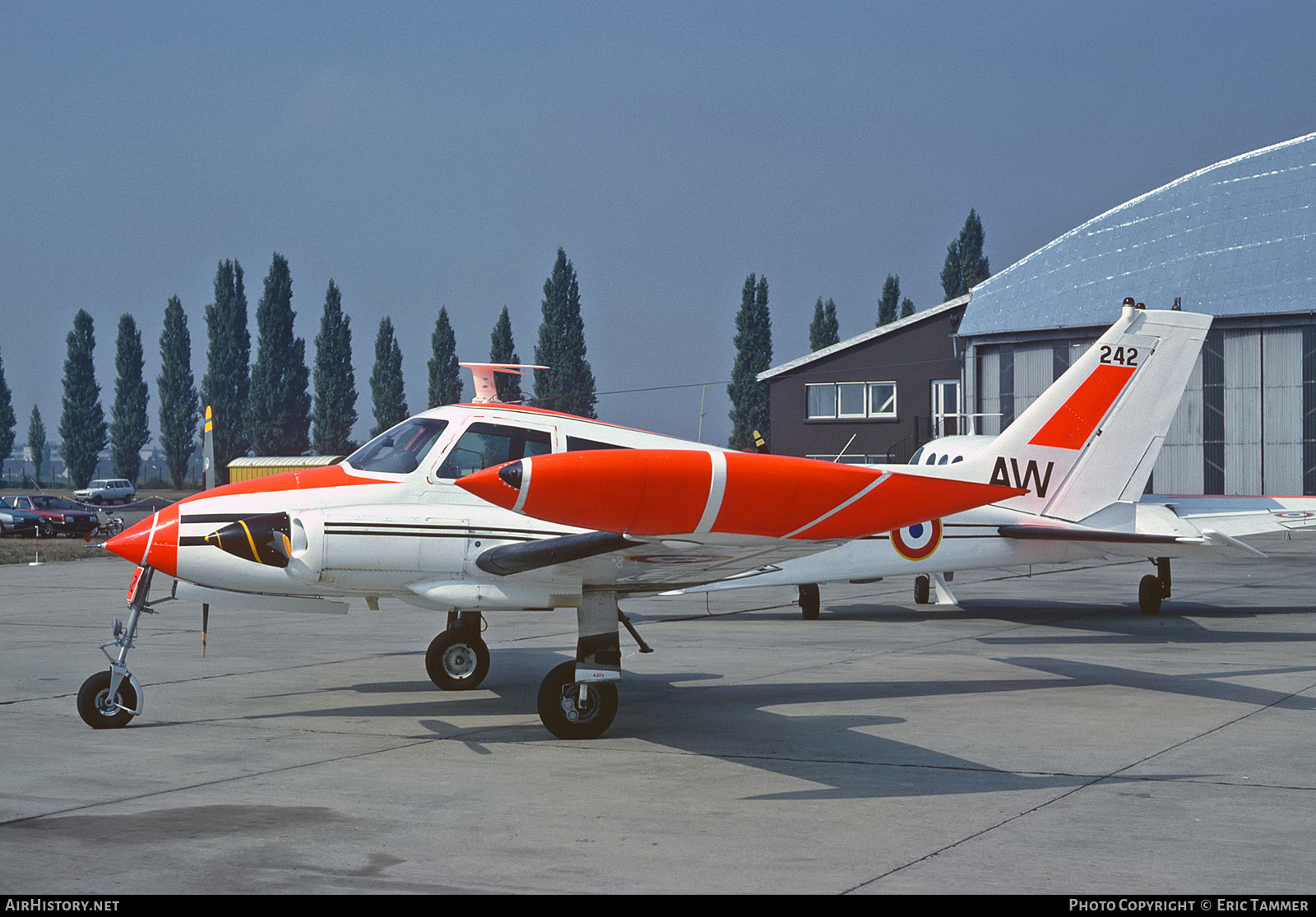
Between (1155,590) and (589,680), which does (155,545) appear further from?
(1155,590)

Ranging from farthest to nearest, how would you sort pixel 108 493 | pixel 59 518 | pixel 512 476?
pixel 108 493 < pixel 59 518 < pixel 512 476

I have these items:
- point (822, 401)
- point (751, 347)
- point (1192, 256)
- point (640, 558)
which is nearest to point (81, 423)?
point (751, 347)

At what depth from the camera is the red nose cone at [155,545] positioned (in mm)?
9164

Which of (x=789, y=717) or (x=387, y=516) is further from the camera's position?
(x=789, y=717)

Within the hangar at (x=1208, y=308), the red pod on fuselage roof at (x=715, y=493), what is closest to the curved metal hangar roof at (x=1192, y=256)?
the hangar at (x=1208, y=308)

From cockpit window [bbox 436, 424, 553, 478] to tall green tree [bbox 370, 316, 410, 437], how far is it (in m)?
77.1

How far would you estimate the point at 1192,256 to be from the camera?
1735 inches

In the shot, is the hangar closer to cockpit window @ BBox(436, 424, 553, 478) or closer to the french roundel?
the french roundel

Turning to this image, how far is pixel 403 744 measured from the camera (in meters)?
8.97

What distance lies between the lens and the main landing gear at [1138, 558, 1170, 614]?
57.0 feet

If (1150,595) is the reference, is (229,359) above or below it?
above

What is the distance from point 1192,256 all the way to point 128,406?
73104mm

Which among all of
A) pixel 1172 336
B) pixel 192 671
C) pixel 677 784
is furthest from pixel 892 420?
pixel 677 784
